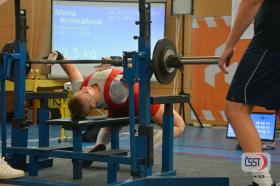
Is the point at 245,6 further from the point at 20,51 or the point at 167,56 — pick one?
the point at 20,51

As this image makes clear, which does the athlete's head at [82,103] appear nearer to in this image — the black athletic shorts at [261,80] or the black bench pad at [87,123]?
the black bench pad at [87,123]

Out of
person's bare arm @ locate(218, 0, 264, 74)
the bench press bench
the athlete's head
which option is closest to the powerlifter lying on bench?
the athlete's head

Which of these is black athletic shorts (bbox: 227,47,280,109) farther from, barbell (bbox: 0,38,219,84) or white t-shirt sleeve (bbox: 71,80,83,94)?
white t-shirt sleeve (bbox: 71,80,83,94)

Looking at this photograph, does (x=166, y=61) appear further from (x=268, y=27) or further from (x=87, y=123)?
(x=268, y=27)

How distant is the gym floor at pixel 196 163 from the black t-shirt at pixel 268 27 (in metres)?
1.16

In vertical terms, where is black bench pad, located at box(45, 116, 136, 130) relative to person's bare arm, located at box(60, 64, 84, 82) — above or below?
below

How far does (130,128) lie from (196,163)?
127 centimetres

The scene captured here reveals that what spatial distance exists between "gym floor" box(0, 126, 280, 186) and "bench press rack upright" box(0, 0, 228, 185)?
192 millimetres

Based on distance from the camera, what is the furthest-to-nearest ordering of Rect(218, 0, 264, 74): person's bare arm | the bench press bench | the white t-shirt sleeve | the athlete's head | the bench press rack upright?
the white t-shirt sleeve → the athlete's head → the bench press bench → the bench press rack upright → Rect(218, 0, 264, 74): person's bare arm

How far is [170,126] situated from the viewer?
3.14 metres

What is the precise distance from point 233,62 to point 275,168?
2.86m

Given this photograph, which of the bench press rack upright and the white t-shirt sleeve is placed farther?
the white t-shirt sleeve

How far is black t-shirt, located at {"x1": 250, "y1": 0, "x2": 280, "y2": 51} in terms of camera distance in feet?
7.24

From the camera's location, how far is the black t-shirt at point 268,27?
7.24 ft
